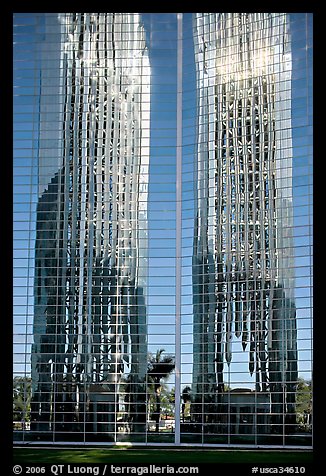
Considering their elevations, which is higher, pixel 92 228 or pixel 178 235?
pixel 92 228

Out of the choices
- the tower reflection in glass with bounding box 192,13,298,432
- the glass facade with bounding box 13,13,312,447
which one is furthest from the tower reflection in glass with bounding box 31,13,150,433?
the tower reflection in glass with bounding box 192,13,298,432

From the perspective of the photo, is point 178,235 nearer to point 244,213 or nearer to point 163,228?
point 163,228

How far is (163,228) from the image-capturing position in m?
10.8

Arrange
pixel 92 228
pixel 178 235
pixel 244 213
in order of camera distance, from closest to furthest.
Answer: pixel 244 213
pixel 178 235
pixel 92 228

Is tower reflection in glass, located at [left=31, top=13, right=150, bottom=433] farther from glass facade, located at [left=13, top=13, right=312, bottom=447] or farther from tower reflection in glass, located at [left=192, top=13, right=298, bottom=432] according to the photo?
tower reflection in glass, located at [left=192, top=13, right=298, bottom=432]

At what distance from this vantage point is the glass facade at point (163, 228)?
33.0ft

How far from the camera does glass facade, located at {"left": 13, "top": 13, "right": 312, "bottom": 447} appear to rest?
10047 millimetres

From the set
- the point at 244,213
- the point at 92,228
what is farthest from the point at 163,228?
the point at 244,213

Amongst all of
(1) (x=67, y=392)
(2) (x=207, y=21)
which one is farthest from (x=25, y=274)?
(2) (x=207, y=21)

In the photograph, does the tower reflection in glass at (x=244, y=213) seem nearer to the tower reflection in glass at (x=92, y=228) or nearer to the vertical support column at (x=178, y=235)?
the vertical support column at (x=178, y=235)

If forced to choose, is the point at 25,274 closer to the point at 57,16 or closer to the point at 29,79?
the point at 29,79

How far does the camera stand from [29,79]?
11.1m

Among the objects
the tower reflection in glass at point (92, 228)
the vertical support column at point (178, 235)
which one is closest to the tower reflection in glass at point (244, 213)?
the vertical support column at point (178, 235)
